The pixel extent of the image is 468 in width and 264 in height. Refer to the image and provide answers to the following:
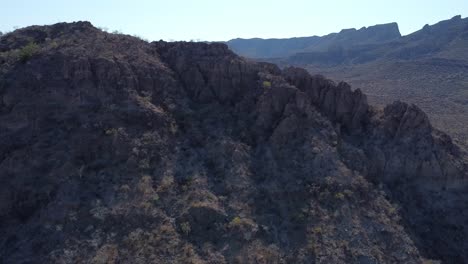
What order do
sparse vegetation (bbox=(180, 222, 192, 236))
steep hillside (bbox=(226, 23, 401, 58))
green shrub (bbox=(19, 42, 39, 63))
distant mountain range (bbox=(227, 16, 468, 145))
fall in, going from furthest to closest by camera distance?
steep hillside (bbox=(226, 23, 401, 58)) < distant mountain range (bbox=(227, 16, 468, 145)) < green shrub (bbox=(19, 42, 39, 63)) < sparse vegetation (bbox=(180, 222, 192, 236))

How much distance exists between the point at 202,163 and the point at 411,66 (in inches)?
3267

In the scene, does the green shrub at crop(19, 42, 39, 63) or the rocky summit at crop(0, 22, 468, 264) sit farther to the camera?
the green shrub at crop(19, 42, 39, 63)

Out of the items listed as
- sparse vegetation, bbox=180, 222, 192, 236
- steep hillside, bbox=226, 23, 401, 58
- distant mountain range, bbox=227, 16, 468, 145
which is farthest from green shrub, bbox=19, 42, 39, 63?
steep hillside, bbox=226, 23, 401, 58

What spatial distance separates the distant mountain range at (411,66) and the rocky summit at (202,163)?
12.1 m

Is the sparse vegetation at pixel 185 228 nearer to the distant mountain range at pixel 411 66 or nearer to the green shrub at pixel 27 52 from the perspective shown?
the green shrub at pixel 27 52

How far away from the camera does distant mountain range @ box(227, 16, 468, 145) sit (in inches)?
2650

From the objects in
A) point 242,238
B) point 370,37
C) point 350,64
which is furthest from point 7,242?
point 370,37

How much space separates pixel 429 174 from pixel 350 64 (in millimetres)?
107169

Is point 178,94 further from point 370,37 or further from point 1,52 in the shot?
point 370,37

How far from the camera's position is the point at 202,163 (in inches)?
904

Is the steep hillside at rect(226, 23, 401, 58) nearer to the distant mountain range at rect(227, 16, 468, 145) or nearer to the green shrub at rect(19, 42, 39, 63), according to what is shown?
the distant mountain range at rect(227, 16, 468, 145)

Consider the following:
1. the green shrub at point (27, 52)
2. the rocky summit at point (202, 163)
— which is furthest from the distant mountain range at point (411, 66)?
the green shrub at point (27, 52)

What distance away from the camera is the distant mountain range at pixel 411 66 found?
67.3m

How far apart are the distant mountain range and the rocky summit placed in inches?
474
